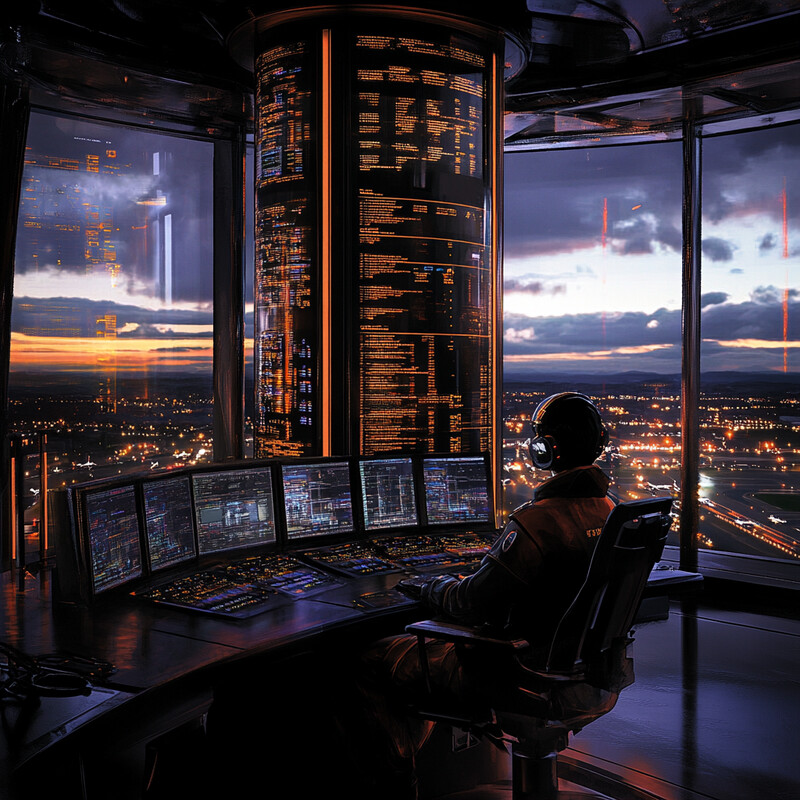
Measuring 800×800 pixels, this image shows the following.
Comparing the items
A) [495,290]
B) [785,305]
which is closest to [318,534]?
[495,290]

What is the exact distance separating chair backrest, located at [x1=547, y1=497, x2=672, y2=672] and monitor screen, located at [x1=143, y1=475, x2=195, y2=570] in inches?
50.4

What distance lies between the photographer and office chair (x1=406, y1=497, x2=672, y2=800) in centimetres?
215

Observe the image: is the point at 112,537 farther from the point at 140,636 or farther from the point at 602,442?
the point at 602,442

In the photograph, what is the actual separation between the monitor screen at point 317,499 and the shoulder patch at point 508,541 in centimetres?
121

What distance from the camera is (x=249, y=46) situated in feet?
14.4

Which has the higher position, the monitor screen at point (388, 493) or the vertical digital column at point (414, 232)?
the vertical digital column at point (414, 232)

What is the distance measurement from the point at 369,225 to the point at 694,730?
259 centimetres

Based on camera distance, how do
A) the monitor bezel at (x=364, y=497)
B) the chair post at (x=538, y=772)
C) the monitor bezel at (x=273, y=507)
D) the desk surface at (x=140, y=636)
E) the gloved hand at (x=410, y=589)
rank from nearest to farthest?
the desk surface at (x=140, y=636), the chair post at (x=538, y=772), the gloved hand at (x=410, y=589), the monitor bezel at (x=273, y=507), the monitor bezel at (x=364, y=497)

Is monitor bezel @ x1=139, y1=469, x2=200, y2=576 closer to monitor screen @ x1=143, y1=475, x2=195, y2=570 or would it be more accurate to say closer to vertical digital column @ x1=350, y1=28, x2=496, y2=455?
monitor screen @ x1=143, y1=475, x2=195, y2=570

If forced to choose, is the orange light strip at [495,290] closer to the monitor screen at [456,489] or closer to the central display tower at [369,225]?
the central display tower at [369,225]

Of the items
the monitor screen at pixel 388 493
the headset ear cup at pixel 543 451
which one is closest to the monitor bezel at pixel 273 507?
the monitor screen at pixel 388 493

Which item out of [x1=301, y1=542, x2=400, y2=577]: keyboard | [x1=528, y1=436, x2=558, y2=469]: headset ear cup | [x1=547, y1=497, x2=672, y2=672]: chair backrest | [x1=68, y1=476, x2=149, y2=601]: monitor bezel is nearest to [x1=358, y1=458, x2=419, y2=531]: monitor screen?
[x1=301, y1=542, x2=400, y2=577]: keyboard

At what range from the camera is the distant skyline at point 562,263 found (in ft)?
16.4

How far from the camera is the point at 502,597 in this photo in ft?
7.19
